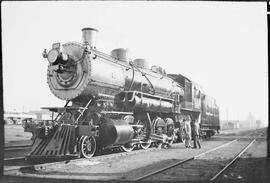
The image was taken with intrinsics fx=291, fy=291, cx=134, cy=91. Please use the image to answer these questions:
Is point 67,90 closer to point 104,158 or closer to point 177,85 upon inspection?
point 104,158

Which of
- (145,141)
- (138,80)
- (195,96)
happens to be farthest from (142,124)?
(195,96)

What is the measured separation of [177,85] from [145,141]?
17.4 feet

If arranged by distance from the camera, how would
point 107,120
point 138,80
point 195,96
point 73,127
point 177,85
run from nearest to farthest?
point 73,127, point 107,120, point 138,80, point 177,85, point 195,96

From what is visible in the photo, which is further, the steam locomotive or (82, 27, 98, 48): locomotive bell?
(82, 27, 98, 48): locomotive bell

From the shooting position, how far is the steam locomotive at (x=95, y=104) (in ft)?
28.5

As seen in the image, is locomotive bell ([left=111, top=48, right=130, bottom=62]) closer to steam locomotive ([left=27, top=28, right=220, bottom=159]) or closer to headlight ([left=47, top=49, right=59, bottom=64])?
steam locomotive ([left=27, top=28, right=220, bottom=159])

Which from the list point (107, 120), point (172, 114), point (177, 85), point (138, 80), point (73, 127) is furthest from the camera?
point (177, 85)

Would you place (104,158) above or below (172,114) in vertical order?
below

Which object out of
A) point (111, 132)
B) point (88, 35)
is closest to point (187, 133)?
point (111, 132)

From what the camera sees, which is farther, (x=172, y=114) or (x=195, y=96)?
(x=195, y=96)

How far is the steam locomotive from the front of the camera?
870 centimetres

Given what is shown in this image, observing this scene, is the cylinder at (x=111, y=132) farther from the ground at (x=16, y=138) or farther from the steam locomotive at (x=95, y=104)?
the ground at (x=16, y=138)

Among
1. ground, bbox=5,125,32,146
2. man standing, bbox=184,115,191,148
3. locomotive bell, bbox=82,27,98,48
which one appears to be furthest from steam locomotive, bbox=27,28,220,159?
ground, bbox=5,125,32,146

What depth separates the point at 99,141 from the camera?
9.79 meters
